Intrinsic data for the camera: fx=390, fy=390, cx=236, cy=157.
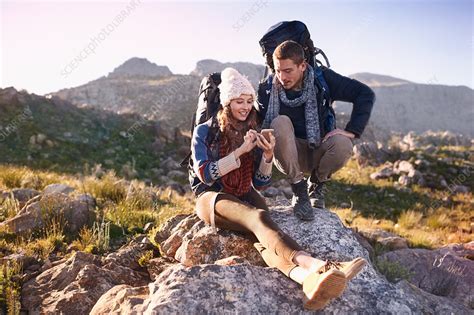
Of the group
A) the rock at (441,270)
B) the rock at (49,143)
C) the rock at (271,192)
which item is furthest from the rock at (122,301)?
the rock at (49,143)

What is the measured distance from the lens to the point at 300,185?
13.0 ft

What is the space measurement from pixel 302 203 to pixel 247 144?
1.00 metres

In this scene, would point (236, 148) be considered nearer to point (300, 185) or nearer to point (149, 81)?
point (300, 185)

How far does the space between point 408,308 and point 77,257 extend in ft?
10.5

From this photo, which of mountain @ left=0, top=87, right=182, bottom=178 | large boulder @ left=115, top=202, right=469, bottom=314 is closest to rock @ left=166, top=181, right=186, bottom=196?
mountain @ left=0, top=87, right=182, bottom=178

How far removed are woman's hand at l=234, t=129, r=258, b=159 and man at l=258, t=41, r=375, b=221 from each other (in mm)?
473

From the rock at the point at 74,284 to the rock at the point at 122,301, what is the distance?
0.50 metres

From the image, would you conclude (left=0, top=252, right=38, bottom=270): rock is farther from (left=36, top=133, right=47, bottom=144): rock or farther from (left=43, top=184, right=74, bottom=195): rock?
(left=36, top=133, right=47, bottom=144): rock

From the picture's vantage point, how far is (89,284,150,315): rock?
8.97ft

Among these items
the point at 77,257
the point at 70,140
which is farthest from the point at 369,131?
the point at 77,257

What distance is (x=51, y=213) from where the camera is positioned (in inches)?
213

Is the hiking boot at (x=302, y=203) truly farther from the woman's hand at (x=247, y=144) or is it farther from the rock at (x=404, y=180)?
the rock at (x=404, y=180)

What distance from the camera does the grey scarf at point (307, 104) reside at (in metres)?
4.08

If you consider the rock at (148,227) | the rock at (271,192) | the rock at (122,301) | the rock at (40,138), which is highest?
the rock at (40,138)
